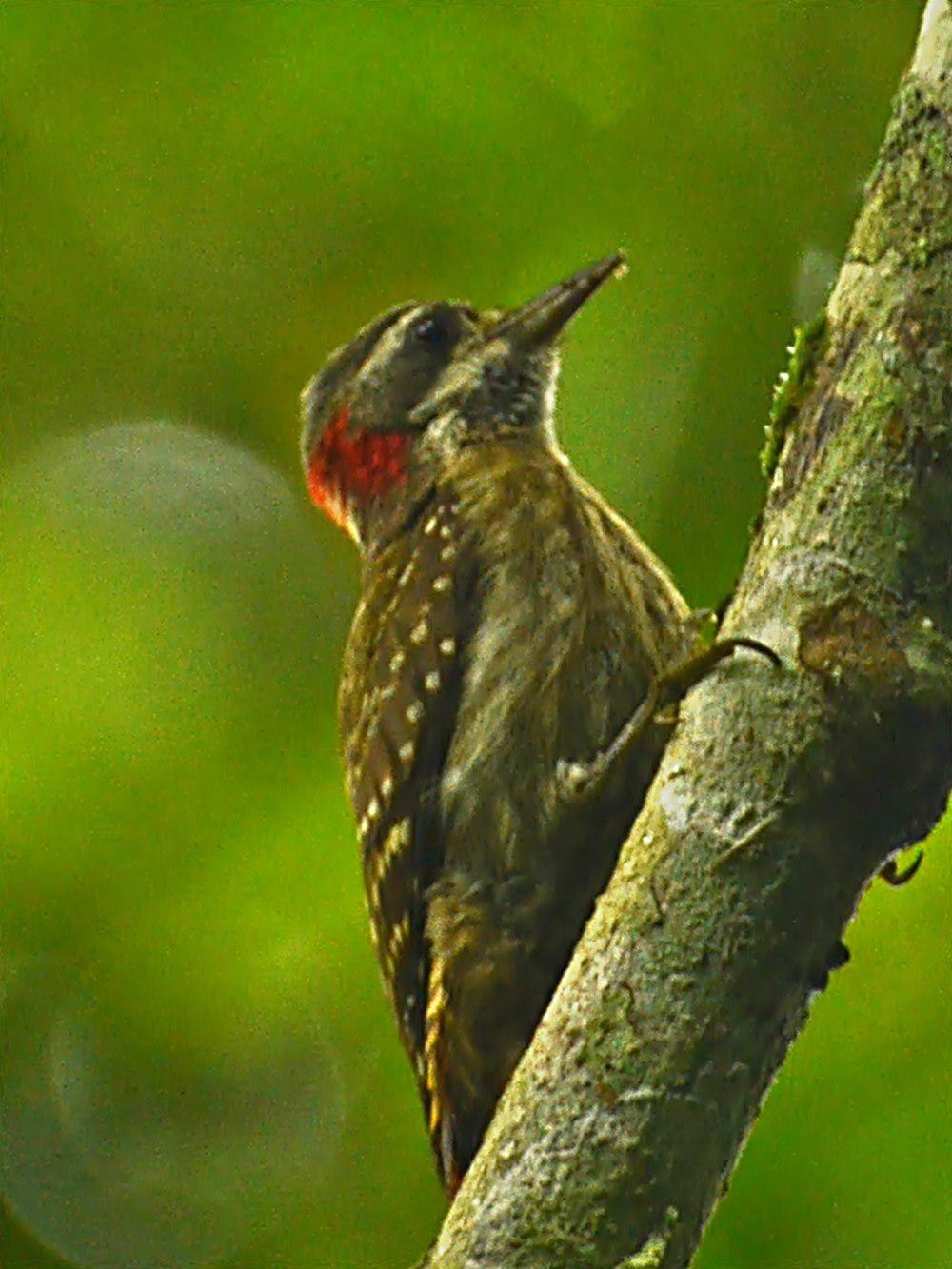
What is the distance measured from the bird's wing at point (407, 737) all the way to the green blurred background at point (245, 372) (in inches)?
2.6

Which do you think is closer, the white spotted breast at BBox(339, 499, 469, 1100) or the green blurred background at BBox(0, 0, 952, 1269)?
the green blurred background at BBox(0, 0, 952, 1269)

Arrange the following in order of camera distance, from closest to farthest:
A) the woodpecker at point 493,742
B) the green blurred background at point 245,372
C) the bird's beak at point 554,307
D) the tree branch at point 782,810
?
the tree branch at point 782,810 → the green blurred background at point 245,372 → the woodpecker at point 493,742 → the bird's beak at point 554,307

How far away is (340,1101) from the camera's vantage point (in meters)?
3.54

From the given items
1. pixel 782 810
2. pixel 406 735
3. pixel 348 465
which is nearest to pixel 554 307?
pixel 348 465

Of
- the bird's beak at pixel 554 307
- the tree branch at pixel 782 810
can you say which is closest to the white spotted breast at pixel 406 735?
the bird's beak at pixel 554 307

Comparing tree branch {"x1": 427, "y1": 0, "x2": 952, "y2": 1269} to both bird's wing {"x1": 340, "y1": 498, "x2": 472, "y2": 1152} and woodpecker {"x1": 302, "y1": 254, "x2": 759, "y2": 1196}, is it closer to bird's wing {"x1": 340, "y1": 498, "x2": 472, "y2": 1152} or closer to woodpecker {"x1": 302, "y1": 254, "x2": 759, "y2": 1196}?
woodpecker {"x1": 302, "y1": 254, "x2": 759, "y2": 1196}

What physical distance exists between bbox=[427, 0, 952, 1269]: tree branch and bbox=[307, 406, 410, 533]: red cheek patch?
6.53 feet

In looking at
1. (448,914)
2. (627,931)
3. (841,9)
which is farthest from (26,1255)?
(841,9)

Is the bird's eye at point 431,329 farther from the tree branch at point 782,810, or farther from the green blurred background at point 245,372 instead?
the tree branch at point 782,810

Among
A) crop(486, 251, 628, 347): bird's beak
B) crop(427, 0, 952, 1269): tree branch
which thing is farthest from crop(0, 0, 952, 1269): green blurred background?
crop(427, 0, 952, 1269): tree branch

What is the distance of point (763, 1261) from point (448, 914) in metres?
0.80

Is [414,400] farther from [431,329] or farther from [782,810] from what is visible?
[782,810]

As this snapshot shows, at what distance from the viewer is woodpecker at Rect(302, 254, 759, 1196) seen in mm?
3342

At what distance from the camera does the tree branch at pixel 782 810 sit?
219cm
